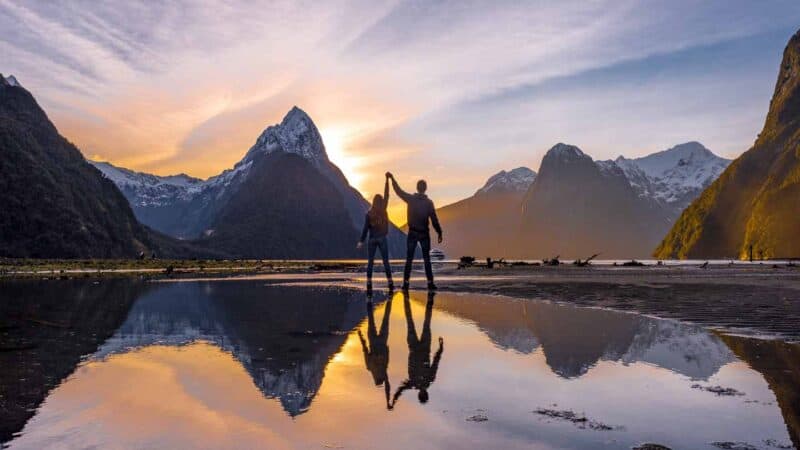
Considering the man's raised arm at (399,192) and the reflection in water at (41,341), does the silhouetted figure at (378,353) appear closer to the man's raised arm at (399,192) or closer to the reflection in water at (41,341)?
the reflection in water at (41,341)

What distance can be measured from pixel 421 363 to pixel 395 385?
150 centimetres

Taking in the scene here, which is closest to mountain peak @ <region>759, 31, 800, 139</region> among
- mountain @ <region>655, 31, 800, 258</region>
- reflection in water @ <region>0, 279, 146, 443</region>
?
mountain @ <region>655, 31, 800, 258</region>

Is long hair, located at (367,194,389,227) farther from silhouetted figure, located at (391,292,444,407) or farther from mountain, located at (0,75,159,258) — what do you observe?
mountain, located at (0,75,159,258)

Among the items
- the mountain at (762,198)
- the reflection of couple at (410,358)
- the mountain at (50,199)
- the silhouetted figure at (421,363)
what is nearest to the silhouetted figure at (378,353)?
the reflection of couple at (410,358)

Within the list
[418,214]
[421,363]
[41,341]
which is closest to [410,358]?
[421,363]

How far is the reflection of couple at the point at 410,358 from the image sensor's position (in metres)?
7.08

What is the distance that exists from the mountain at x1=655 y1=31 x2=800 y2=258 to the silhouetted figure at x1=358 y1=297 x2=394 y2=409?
146684mm

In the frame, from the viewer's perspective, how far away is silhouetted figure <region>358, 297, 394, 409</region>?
24.5 ft

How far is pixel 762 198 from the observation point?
152m

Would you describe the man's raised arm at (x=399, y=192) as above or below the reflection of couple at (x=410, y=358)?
above

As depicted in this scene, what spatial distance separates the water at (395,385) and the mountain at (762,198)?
14731cm

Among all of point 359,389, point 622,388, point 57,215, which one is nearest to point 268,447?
point 359,389

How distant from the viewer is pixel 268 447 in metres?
4.91

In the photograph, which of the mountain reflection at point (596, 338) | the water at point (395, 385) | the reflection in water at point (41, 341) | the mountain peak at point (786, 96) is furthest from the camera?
the mountain peak at point (786, 96)
